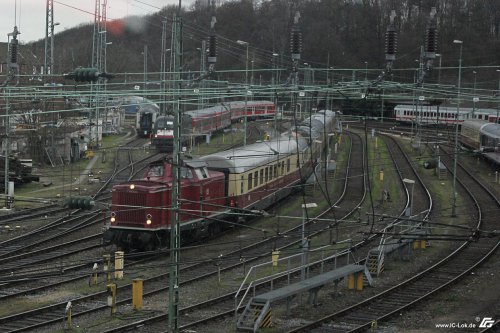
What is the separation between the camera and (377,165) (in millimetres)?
40438

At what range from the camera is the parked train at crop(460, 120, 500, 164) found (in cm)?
3984

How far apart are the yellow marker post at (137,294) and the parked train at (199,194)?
1.47m

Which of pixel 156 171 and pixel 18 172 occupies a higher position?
pixel 156 171

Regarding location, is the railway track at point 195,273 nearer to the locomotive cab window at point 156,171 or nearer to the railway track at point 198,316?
the railway track at point 198,316

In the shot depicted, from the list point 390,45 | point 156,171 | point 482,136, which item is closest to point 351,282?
point 156,171

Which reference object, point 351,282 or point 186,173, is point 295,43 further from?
point 186,173

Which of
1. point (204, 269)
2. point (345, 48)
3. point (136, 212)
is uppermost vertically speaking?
point (345, 48)

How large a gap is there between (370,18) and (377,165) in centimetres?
786

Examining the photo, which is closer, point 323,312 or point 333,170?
point 323,312

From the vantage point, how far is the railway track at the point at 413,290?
14383 millimetres

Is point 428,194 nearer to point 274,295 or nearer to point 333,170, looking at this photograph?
point 333,170

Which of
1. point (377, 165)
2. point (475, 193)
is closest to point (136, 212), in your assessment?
point (475, 193)

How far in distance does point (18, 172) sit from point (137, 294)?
17.9m

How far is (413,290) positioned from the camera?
17359mm
